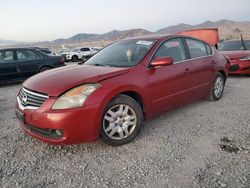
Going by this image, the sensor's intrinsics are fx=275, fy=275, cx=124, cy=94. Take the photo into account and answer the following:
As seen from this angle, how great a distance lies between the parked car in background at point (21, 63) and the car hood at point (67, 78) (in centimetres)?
611

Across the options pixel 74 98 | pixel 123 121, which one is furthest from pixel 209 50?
pixel 74 98

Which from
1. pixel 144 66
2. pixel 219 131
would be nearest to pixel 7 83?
pixel 144 66

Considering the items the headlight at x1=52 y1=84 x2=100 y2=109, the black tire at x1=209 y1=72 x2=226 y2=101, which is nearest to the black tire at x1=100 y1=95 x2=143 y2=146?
the headlight at x1=52 y1=84 x2=100 y2=109

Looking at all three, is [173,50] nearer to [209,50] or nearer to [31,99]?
[209,50]

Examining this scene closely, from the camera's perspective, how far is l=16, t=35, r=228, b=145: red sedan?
3.44 metres

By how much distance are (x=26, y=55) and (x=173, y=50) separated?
273 inches

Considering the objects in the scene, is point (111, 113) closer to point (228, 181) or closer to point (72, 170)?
point (72, 170)

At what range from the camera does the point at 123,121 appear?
12.7 feet

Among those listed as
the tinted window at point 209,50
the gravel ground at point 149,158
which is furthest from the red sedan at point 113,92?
the tinted window at point 209,50

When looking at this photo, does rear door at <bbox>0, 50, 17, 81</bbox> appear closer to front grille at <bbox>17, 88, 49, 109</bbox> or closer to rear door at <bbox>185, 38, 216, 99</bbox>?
front grille at <bbox>17, 88, 49, 109</bbox>

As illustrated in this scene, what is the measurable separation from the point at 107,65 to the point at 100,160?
1576 millimetres

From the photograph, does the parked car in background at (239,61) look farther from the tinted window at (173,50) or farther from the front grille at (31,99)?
the front grille at (31,99)

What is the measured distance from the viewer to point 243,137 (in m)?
4.07

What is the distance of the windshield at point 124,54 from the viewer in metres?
4.34
